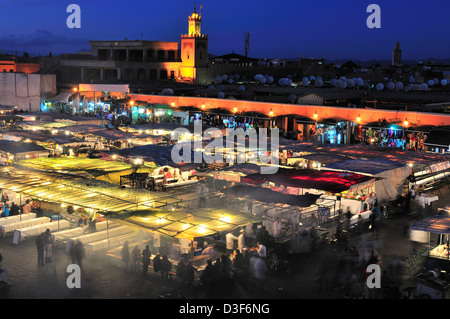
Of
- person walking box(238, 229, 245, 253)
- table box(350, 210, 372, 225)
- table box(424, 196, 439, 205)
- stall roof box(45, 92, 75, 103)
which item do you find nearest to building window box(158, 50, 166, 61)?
stall roof box(45, 92, 75, 103)

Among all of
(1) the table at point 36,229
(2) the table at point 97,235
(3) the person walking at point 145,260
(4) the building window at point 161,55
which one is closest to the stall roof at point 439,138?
(2) the table at point 97,235

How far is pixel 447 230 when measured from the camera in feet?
33.9

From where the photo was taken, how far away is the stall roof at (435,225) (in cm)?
1039

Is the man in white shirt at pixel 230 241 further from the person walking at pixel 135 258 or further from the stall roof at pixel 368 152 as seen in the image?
the stall roof at pixel 368 152

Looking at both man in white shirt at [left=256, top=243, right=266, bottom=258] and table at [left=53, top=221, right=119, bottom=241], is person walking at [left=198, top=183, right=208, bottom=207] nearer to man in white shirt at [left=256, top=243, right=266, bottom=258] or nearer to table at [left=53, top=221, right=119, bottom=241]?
table at [left=53, top=221, right=119, bottom=241]

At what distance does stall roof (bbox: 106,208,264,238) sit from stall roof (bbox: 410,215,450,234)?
10.5 feet

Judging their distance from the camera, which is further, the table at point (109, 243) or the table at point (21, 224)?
the table at point (21, 224)

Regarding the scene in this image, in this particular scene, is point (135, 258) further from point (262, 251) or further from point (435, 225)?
point (435, 225)

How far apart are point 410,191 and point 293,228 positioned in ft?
16.9

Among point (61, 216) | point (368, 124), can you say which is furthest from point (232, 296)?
point (368, 124)

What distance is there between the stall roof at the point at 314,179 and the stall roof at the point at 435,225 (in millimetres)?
2259

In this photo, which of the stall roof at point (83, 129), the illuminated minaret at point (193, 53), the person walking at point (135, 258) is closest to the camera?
the person walking at point (135, 258)

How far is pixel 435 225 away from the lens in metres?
10.7
